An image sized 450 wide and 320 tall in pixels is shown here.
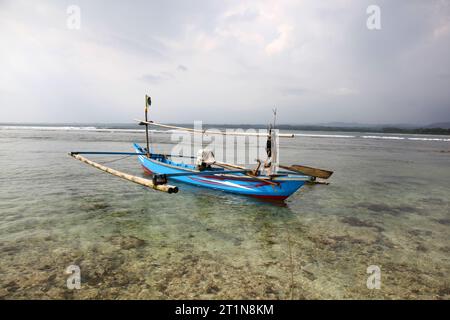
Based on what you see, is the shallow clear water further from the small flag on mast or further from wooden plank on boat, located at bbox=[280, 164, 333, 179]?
the small flag on mast

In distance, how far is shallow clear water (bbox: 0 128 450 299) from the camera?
4.88 metres

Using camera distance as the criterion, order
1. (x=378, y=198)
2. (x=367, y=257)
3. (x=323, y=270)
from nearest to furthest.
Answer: (x=323, y=270), (x=367, y=257), (x=378, y=198)

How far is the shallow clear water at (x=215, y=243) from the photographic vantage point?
16.0 feet

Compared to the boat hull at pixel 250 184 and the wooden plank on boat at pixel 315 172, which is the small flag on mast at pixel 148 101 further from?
the wooden plank on boat at pixel 315 172

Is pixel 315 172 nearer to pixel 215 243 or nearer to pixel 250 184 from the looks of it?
pixel 250 184

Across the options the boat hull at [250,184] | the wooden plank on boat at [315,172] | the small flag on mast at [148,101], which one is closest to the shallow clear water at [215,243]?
the boat hull at [250,184]

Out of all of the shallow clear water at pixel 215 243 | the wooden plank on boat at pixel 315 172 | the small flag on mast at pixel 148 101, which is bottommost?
the shallow clear water at pixel 215 243

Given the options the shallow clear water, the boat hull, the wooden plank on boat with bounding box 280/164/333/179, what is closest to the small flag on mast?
the boat hull

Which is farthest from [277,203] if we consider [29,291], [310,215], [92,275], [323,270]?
[29,291]

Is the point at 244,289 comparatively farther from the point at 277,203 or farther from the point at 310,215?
the point at 277,203

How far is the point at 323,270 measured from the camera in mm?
5594

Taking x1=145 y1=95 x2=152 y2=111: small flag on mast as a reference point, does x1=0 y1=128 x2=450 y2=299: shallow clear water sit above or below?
below
